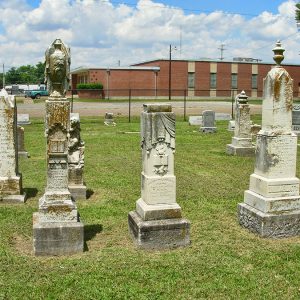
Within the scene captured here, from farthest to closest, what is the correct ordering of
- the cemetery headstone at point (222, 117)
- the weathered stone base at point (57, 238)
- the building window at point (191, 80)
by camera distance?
the building window at point (191, 80), the cemetery headstone at point (222, 117), the weathered stone base at point (57, 238)

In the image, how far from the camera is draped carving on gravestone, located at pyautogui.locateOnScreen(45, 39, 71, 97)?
21.1 feet

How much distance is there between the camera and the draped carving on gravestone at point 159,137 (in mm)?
6629

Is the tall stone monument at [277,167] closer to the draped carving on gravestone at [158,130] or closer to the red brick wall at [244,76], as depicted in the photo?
the draped carving on gravestone at [158,130]

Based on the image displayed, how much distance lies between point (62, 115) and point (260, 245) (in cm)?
362

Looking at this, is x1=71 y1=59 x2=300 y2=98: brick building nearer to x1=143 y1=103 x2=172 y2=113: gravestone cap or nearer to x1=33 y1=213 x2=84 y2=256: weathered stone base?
x1=143 y1=103 x2=172 y2=113: gravestone cap

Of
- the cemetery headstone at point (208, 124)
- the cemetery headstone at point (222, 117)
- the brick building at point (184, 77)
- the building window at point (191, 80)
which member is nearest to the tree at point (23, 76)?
the brick building at point (184, 77)

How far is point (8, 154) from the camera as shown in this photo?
9492mm

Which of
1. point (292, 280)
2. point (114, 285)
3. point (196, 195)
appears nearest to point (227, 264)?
point (292, 280)

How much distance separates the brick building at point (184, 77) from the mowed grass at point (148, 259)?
149 ft

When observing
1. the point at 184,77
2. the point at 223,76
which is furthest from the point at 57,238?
the point at 223,76

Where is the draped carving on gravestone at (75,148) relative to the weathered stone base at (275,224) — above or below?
above

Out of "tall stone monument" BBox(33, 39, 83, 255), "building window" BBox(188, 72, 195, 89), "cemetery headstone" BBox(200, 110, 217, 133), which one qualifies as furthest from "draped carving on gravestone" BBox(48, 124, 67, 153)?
"building window" BBox(188, 72, 195, 89)

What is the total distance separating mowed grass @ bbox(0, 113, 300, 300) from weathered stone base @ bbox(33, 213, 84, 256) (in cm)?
12

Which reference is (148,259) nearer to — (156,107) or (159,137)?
(159,137)
